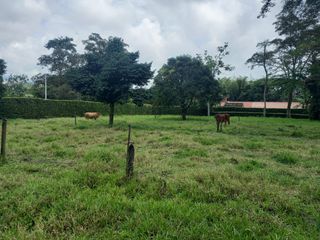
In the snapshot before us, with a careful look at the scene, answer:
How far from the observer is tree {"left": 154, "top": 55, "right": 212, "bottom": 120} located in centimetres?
3459

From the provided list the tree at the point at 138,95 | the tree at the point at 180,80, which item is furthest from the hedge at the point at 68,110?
the tree at the point at 138,95

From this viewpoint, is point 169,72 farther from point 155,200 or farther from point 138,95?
point 155,200

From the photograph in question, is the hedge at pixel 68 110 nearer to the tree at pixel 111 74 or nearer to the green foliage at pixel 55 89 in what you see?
the green foliage at pixel 55 89

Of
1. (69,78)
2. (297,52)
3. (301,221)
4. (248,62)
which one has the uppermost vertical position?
(248,62)

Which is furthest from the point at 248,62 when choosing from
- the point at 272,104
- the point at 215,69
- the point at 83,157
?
the point at 83,157

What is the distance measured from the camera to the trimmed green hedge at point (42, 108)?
3075 centimetres

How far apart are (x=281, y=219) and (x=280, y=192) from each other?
1.28 m

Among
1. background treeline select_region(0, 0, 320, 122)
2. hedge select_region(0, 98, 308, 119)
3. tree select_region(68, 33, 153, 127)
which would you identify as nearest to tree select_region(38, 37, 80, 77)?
background treeline select_region(0, 0, 320, 122)

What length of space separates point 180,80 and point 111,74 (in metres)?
14.0

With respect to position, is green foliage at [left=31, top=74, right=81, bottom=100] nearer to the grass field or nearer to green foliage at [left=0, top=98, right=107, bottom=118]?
green foliage at [left=0, top=98, right=107, bottom=118]

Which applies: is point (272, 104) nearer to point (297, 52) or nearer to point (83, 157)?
point (297, 52)

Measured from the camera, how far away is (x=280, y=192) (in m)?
5.92

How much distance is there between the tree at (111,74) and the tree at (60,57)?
45.5 m

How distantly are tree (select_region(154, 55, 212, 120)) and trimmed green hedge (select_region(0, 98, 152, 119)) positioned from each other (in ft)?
34.7
